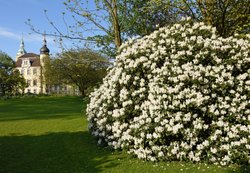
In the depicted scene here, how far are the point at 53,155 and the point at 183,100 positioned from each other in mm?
4790

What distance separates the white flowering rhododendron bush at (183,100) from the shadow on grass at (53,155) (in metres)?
1.03

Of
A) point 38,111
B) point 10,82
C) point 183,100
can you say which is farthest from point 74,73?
point 183,100

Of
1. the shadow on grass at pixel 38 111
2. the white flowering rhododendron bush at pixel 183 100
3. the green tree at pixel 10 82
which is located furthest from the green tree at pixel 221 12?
the green tree at pixel 10 82

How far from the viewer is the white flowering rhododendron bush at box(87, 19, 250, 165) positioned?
1057 cm

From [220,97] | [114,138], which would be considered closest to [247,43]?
[220,97]

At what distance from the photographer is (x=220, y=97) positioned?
11062mm

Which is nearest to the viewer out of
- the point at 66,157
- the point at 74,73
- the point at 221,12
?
the point at 66,157

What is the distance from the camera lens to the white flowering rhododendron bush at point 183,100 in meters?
10.6

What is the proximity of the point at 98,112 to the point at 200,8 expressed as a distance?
738 centimetres

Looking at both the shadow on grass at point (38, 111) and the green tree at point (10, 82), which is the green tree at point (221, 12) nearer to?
the shadow on grass at point (38, 111)

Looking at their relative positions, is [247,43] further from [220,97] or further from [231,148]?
[231,148]

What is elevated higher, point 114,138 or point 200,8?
point 200,8

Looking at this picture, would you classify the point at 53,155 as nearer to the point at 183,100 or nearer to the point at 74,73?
the point at 183,100

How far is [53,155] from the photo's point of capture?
12008 millimetres
